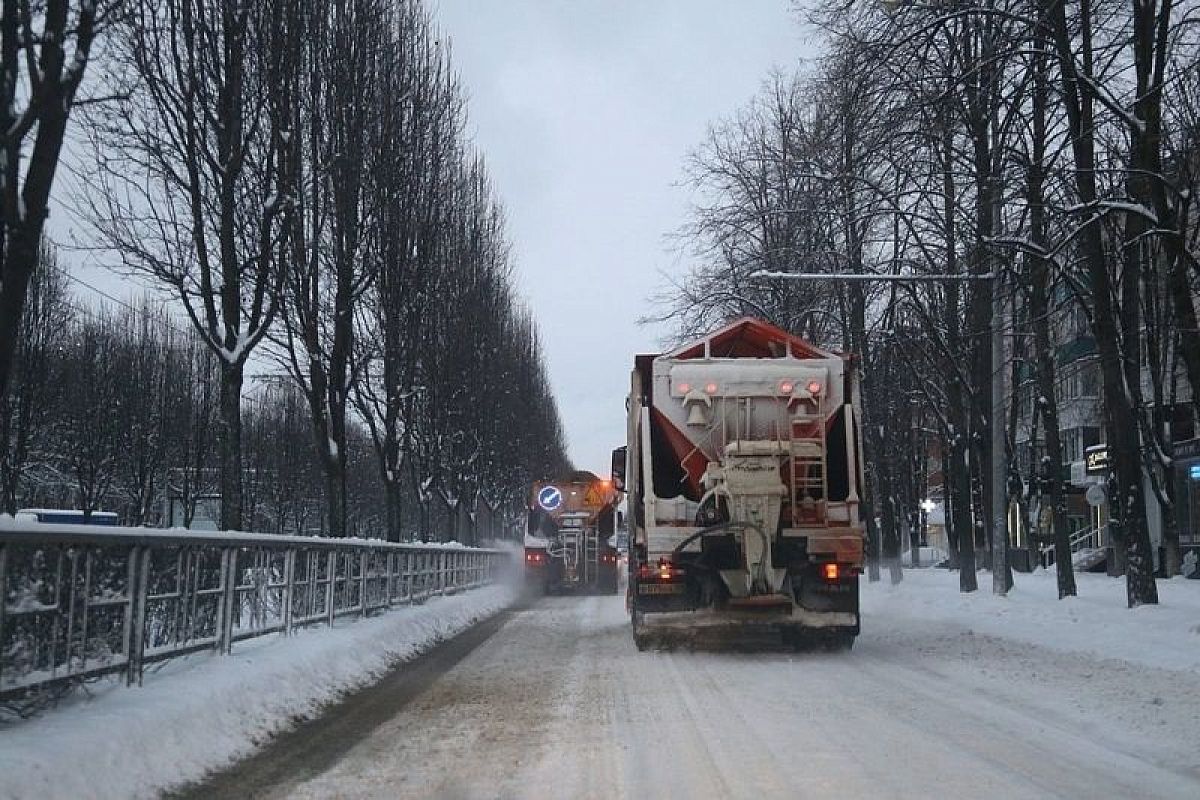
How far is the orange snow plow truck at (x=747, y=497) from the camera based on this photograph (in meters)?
13.9

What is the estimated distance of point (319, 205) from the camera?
22.4 m

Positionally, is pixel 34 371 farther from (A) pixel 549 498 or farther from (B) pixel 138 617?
(B) pixel 138 617

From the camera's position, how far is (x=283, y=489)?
52.1 meters

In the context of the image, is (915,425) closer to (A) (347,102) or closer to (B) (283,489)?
(B) (283,489)

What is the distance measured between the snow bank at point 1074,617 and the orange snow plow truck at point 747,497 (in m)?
2.89

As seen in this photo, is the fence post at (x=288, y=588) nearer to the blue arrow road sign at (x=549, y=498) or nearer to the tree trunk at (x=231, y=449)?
the tree trunk at (x=231, y=449)

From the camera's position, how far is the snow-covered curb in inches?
232

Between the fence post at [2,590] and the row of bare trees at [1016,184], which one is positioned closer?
the fence post at [2,590]

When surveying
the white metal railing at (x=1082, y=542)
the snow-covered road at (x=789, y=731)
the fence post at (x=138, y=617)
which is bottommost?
the snow-covered road at (x=789, y=731)

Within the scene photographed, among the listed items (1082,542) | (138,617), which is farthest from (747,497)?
(1082,542)

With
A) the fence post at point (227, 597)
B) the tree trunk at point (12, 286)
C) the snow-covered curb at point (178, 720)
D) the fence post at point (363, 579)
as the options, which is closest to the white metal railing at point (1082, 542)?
the fence post at point (363, 579)

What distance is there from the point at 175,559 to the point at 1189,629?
11.4 meters

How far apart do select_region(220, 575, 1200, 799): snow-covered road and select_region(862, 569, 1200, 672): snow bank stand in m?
0.45

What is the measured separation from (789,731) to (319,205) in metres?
16.8
